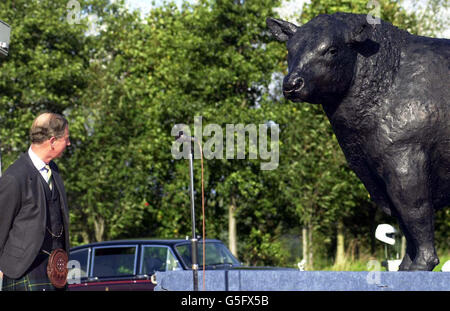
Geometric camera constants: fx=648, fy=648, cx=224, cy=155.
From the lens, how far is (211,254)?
1097cm

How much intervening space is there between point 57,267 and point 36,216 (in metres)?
0.30

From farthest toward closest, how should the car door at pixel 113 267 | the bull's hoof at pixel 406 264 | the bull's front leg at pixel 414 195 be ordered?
1. the car door at pixel 113 267
2. the bull's hoof at pixel 406 264
3. the bull's front leg at pixel 414 195

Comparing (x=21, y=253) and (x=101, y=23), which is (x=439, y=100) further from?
(x=101, y=23)

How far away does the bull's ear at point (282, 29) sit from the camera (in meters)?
5.00

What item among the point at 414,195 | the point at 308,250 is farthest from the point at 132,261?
the point at 414,195

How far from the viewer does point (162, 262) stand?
10695 millimetres

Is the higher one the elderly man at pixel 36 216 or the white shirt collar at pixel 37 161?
the white shirt collar at pixel 37 161

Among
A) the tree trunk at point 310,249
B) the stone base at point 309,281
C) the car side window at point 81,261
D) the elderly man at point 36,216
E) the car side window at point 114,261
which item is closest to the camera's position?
the elderly man at point 36,216

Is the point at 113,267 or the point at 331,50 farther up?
the point at 331,50

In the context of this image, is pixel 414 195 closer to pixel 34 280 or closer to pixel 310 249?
pixel 34 280

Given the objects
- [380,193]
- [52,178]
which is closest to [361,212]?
[380,193]

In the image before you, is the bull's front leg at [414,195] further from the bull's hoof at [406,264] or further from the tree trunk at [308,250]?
the tree trunk at [308,250]

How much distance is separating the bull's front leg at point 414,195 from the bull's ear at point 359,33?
2.64 ft

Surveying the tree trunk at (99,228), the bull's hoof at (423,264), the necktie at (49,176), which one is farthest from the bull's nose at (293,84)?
the tree trunk at (99,228)
